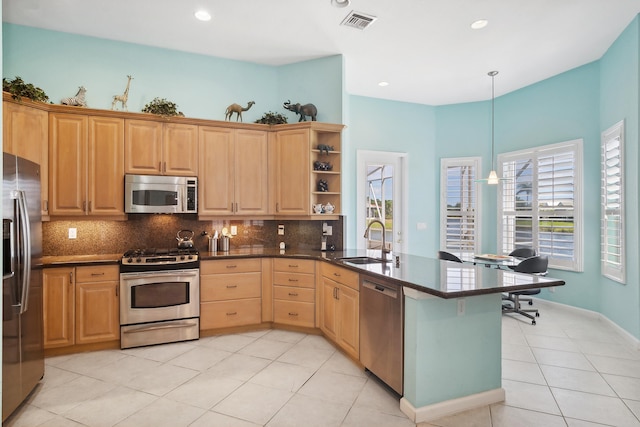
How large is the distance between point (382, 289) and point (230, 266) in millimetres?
1933

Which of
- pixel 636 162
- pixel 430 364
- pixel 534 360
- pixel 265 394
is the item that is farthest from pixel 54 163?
pixel 636 162

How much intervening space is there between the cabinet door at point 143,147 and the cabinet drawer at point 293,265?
1.67 m

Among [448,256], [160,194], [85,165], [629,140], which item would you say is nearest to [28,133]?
[85,165]

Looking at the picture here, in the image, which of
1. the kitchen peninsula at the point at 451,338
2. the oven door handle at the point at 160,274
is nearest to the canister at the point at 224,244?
the oven door handle at the point at 160,274

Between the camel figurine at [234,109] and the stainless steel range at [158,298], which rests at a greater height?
the camel figurine at [234,109]

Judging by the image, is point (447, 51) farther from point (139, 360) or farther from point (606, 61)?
point (139, 360)

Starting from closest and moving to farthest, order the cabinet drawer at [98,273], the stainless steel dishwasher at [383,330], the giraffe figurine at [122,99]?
the stainless steel dishwasher at [383,330], the cabinet drawer at [98,273], the giraffe figurine at [122,99]

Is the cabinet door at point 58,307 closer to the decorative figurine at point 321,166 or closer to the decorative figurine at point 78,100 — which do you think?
the decorative figurine at point 78,100

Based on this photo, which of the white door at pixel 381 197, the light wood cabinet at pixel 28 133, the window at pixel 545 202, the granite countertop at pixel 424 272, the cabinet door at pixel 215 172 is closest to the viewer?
the granite countertop at pixel 424 272

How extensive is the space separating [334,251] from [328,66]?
2.30 metres

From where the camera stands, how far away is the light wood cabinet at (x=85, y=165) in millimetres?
3736

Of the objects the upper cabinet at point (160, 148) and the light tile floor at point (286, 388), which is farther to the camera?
the upper cabinet at point (160, 148)

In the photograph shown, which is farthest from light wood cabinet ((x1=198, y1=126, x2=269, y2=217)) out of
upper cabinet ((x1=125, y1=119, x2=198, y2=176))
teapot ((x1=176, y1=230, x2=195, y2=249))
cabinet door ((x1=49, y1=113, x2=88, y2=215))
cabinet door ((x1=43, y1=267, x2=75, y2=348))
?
cabinet door ((x1=43, y1=267, x2=75, y2=348))

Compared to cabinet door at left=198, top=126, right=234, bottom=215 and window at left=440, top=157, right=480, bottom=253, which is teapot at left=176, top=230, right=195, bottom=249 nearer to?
cabinet door at left=198, top=126, right=234, bottom=215
